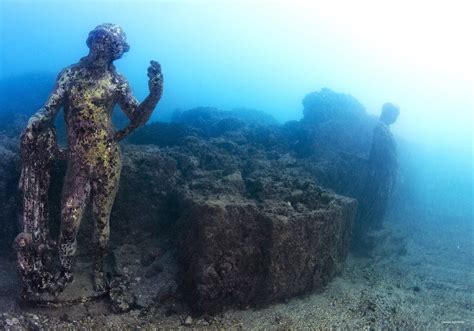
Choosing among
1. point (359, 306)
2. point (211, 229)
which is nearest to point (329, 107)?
point (359, 306)

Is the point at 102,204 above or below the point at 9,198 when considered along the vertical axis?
above

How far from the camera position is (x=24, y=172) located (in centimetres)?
529

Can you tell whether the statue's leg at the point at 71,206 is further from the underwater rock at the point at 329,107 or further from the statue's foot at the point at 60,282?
the underwater rock at the point at 329,107

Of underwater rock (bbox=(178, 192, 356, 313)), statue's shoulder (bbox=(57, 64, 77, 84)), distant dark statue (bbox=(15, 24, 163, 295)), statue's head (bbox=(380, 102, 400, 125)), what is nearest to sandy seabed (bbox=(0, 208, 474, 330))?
underwater rock (bbox=(178, 192, 356, 313))

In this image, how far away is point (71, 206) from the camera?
5242mm

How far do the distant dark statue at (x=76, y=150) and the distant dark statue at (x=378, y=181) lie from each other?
7.59 metres

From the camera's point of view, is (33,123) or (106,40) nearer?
(33,123)

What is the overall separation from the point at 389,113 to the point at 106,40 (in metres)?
11.0

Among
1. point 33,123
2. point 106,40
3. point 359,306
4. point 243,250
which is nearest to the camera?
point 33,123

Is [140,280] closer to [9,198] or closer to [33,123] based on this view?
[9,198]

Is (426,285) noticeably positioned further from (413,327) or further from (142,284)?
(142,284)

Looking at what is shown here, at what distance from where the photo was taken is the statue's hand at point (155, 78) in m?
5.15

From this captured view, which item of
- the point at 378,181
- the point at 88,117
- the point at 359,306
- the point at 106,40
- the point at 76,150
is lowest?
the point at 359,306

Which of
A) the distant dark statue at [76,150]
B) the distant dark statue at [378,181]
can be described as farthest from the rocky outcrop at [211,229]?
the distant dark statue at [378,181]
